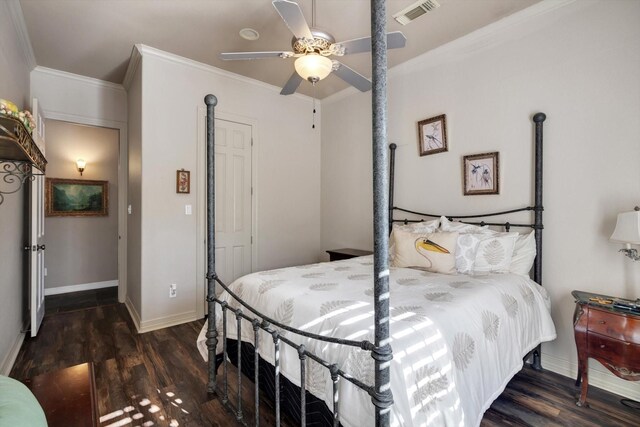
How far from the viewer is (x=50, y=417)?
97 cm

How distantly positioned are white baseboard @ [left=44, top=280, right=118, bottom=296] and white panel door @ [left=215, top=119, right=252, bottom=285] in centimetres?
259

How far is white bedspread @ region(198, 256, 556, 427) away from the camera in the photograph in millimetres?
1189

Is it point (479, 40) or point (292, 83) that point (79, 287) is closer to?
point (292, 83)

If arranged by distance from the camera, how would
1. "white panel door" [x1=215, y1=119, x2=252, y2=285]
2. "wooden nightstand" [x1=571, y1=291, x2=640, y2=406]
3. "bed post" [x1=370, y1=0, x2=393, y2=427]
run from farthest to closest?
"white panel door" [x1=215, y1=119, x2=252, y2=285] → "wooden nightstand" [x1=571, y1=291, x2=640, y2=406] → "bed post" [x1=370, y1=0, x2=393, y2=427]

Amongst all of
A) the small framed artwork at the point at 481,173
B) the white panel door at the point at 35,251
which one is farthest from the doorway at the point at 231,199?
the small framed artwork at the point at 481,173

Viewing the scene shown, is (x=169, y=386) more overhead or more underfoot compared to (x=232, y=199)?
more underfoot

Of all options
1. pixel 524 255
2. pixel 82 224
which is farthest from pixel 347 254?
pixel 82 224

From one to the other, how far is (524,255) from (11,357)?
413 centimetres

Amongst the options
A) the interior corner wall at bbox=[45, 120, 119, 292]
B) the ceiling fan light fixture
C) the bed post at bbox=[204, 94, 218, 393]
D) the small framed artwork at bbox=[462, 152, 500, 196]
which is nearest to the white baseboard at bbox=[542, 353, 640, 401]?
the small framed artwork at bbox=[462, 152, 500, 196]

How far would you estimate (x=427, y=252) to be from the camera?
97.5 inches

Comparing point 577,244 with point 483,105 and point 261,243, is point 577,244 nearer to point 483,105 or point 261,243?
point 483,105

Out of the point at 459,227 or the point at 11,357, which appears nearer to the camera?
the point at 11,357

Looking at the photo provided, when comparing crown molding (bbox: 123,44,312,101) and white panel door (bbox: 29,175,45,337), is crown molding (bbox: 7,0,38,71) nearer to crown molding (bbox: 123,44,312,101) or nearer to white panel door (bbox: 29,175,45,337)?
crown molding (bbox: 123,44,312,101)

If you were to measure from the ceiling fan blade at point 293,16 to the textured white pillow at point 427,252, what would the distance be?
1713 mm
